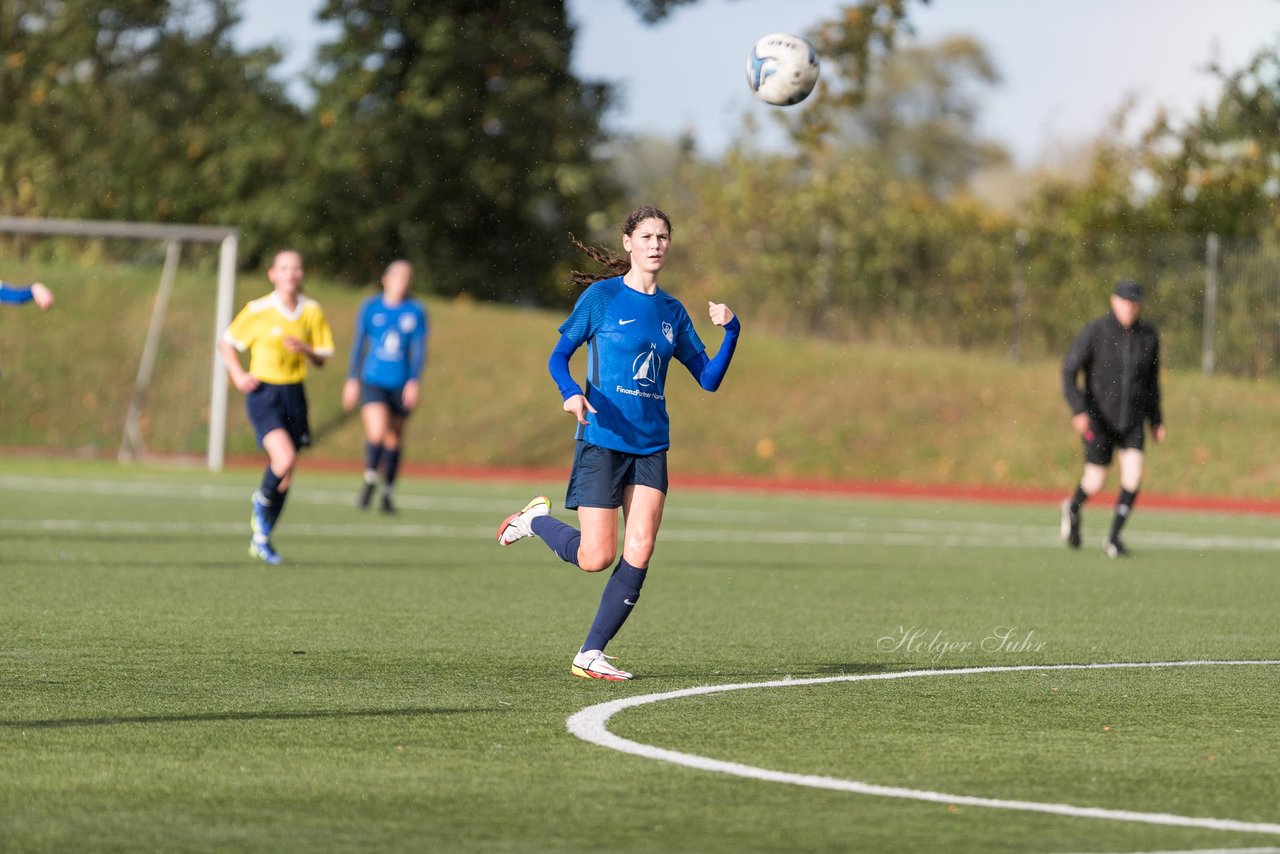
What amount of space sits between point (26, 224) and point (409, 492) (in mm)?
7527

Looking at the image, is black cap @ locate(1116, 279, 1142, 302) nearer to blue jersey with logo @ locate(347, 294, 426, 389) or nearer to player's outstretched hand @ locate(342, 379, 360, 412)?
player's outstretched hand @ locate(342, 379, 360, 412)

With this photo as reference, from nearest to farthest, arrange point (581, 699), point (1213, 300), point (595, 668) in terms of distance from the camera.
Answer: point (581, 699) → point (595, 668) → point (1213, 300)

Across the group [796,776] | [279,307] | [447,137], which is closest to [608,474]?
[796,776]

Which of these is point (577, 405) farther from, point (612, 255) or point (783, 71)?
point (783, 71)

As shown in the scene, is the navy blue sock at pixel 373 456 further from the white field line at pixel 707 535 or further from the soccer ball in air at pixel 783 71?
the soccer ball in air at pixel 783 71

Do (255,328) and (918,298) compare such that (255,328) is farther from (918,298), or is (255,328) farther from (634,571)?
(918,298)

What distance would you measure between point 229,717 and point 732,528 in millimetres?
→ 12908

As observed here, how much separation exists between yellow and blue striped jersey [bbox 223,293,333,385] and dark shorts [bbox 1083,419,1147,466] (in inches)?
257

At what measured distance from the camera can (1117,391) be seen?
55.6ft

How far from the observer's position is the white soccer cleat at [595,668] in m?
8.46

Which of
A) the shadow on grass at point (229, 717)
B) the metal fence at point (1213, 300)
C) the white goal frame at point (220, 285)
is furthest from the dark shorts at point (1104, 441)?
the white goal frame at point (220, 285)

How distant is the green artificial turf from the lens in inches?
213

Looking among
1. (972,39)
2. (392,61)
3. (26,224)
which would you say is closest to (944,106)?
(972,39)

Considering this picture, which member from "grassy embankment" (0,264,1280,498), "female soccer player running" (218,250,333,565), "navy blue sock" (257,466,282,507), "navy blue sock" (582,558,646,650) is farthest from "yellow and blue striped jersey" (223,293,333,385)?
"grassy embankment" (0,264,1280,498)
